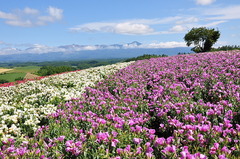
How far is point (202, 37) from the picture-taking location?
64000mm

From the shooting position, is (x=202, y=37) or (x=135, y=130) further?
(x=202, y=37)

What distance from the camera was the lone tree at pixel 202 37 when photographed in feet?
206

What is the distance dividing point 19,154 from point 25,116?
301cm

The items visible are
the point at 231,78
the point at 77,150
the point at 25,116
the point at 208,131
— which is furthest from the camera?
the point at 231,78

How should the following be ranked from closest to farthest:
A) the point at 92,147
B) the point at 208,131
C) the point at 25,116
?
1. the point at 92,147
2. the point at 208,131
3. the point at 25,116

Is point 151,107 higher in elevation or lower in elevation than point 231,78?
lower

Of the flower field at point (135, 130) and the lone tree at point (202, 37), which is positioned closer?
the flower field at point (135, 130)

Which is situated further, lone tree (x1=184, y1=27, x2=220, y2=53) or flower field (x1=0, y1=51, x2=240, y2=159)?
lone tree (x1=184, y1=27, x2=220, y2=53)

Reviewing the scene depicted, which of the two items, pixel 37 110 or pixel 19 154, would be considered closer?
pixel 19 154

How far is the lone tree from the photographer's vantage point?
62844mm

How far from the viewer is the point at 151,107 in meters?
6.83

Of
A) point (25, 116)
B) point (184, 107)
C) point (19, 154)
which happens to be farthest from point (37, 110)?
point (184, 107)

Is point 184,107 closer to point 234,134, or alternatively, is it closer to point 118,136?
point 234,134

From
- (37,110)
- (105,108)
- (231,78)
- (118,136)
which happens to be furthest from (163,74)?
(118,136)
